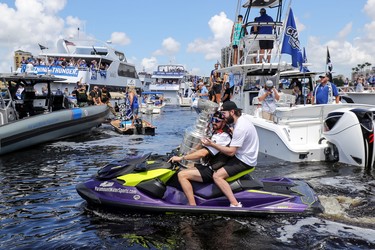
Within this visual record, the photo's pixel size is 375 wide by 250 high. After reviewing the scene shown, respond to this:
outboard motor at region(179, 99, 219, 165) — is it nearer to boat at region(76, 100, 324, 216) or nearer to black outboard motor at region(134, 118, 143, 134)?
boat at region(76, 100, 324, 216)

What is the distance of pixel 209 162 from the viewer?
5707 mm

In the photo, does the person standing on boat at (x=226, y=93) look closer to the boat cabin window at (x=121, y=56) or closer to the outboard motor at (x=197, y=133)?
the outboard motor at (x=197, y=133)

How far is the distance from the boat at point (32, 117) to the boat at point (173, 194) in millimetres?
5932

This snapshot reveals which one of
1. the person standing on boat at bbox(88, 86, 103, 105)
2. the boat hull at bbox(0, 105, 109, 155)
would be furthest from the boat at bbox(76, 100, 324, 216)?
the person standing on boat at bbox(88, 86, 103, 105)

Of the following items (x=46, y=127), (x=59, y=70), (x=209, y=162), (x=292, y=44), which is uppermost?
(x=59, y=70)

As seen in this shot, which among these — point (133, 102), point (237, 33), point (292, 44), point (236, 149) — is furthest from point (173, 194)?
point (133, 102)

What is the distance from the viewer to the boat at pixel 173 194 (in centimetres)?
551

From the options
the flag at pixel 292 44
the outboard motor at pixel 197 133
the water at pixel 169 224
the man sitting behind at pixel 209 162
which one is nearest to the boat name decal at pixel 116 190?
the water at pixel 169 224

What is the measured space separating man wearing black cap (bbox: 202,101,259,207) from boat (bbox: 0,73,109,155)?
291 inches

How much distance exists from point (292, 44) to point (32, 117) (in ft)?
27.6

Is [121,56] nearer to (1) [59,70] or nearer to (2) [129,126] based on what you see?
(1) [59,70]

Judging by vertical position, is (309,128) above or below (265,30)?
below

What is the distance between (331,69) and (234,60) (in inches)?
140

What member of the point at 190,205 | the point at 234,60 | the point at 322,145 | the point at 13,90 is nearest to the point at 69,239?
the point at 190,205
